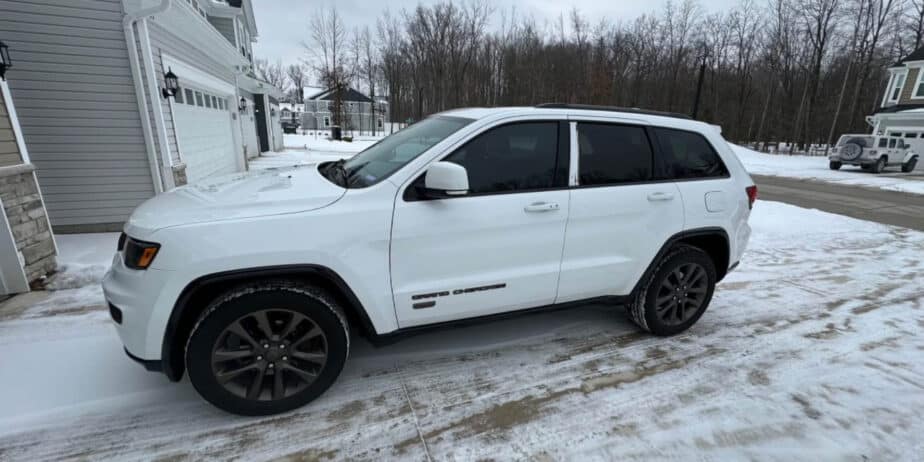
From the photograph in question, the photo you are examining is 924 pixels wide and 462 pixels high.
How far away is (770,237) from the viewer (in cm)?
686

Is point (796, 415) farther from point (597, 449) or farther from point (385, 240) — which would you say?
point (385, 240)

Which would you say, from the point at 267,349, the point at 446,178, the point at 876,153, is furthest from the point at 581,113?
the point at 876,153

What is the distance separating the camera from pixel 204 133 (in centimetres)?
939

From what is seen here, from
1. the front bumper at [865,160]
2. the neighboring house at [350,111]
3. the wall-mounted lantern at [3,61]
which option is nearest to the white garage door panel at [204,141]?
the wall-mounted lantern at [3,61]

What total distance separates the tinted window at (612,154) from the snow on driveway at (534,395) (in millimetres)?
1336

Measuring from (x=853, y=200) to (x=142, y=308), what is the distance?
1562 cm

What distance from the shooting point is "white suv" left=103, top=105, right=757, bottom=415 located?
2158 mm

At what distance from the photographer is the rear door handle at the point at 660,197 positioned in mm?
3062

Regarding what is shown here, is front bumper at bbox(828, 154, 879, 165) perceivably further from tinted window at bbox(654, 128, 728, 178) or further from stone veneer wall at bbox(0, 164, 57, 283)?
stone veneer wall at bbox(0, 164, 57, 283)

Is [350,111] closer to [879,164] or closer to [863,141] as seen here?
[863,141]

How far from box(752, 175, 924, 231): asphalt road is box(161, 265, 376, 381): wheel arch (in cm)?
1110

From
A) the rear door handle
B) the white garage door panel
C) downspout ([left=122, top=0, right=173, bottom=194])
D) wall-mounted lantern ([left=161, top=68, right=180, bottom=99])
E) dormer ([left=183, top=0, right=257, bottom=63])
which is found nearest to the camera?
the rear door handle

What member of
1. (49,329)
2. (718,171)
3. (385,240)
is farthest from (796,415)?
(49,329)

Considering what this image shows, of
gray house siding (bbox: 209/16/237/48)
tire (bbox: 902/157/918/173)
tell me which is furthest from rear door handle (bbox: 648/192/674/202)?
tire (bbox: 902/157/918/173)
